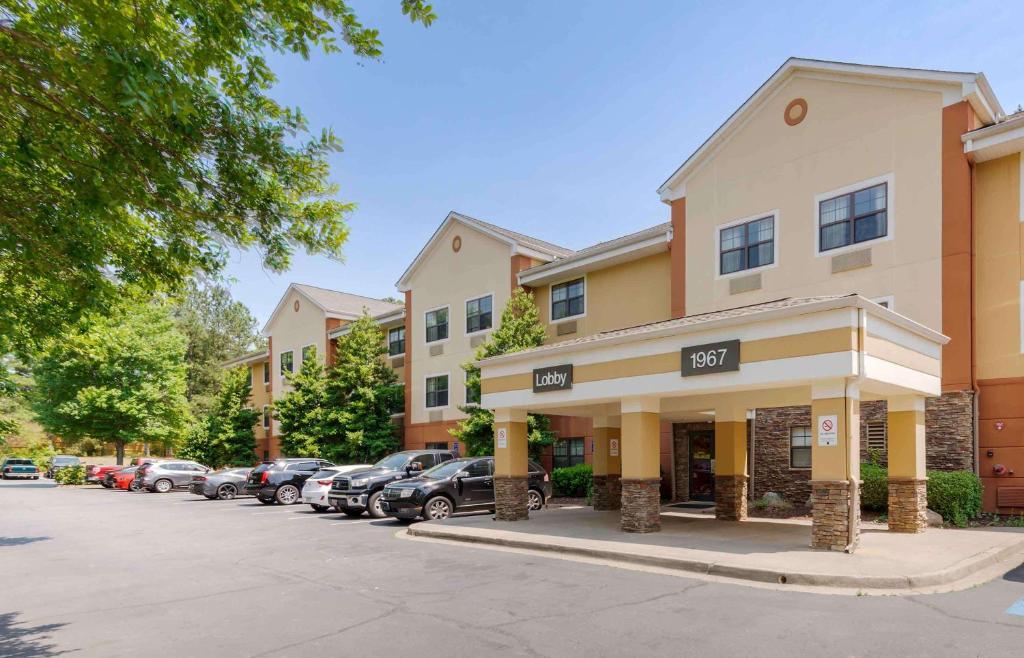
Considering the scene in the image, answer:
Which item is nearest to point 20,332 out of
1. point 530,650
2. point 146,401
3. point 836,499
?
point 530,650

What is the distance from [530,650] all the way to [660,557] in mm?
5191

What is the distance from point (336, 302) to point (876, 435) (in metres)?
31.8

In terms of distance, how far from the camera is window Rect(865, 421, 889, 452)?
18.4 meters

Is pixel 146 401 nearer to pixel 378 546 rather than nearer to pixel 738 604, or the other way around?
pixel 378 546

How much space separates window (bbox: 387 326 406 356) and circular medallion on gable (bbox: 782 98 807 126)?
21335mm

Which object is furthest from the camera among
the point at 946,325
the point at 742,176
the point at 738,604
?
the point at 742,176

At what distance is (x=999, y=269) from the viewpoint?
1684 centimetres

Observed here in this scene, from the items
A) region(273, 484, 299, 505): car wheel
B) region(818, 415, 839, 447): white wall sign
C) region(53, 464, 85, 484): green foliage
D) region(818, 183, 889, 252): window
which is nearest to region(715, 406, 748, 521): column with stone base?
region(818, 415, 839, 447): white wall sign

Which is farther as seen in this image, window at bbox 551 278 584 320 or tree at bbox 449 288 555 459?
window at bbox 551 278 584 320

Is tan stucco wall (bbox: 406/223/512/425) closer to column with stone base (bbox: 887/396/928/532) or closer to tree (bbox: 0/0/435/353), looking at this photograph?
column with stone base (bbox: 887/396/928/532)

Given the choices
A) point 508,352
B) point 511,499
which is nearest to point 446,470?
point 511,499

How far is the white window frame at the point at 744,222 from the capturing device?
2052 centimetres

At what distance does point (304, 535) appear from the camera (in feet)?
53.0

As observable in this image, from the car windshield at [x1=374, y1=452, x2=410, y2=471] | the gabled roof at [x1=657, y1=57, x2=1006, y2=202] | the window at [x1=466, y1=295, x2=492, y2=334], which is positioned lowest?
the car windshield at [x1=374, y1=452, x2=410, y2=471]
